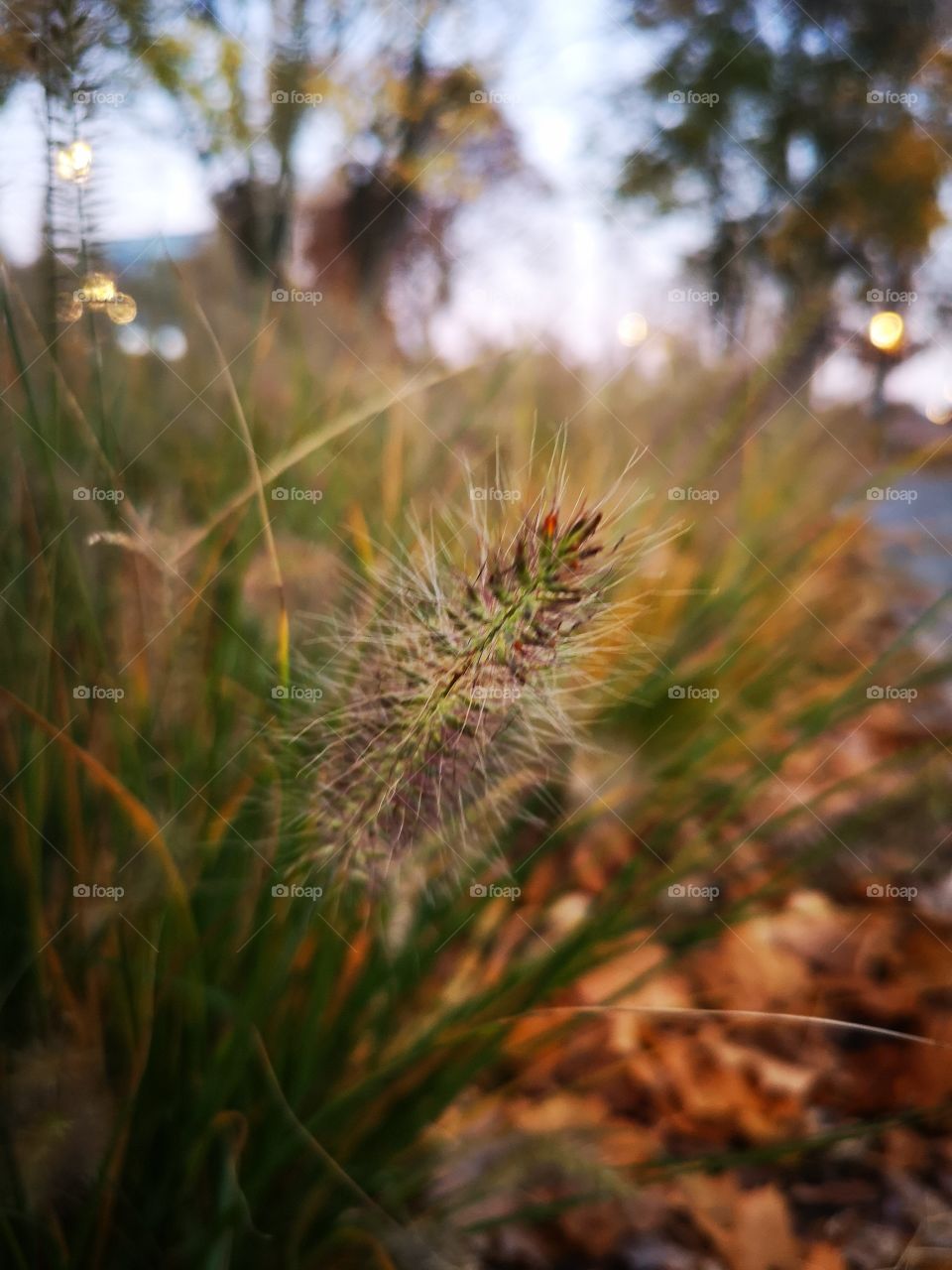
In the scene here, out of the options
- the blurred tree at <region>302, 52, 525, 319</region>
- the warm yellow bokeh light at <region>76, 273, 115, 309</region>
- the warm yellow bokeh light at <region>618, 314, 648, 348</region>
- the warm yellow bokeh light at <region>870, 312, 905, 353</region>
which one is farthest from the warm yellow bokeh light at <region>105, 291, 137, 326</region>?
the warm yellow bokeh light at <region>870, 312, 905, 353</region>

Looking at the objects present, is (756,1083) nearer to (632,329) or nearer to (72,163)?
(632,329)

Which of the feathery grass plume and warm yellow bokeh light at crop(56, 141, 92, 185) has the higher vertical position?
warm yellow bokeh light at crop(56, 141, 92, 185)

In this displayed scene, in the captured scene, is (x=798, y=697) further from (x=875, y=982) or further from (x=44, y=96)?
(x=44, y=96)

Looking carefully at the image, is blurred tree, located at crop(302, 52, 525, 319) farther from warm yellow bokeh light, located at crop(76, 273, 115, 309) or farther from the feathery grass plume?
the feathery grass plume

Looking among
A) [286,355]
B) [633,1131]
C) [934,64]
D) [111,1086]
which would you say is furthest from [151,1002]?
[934,64]

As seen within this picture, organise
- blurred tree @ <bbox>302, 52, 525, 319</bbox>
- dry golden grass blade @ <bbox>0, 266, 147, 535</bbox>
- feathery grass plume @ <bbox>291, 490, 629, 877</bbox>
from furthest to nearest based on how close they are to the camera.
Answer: blurred tree @ <bbox>302, 52, 525, 319</bbox>, dry golden grass blade @ <bbox>0, 266, 147, 535</bbox>, feathery grass plume @ <bbox>291, 490, 629, 877</bbox>

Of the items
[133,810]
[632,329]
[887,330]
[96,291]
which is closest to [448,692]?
[133,810]

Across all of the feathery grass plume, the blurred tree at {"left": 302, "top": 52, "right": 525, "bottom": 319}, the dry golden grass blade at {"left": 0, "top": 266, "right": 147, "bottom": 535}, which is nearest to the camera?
the feathery grass plume
